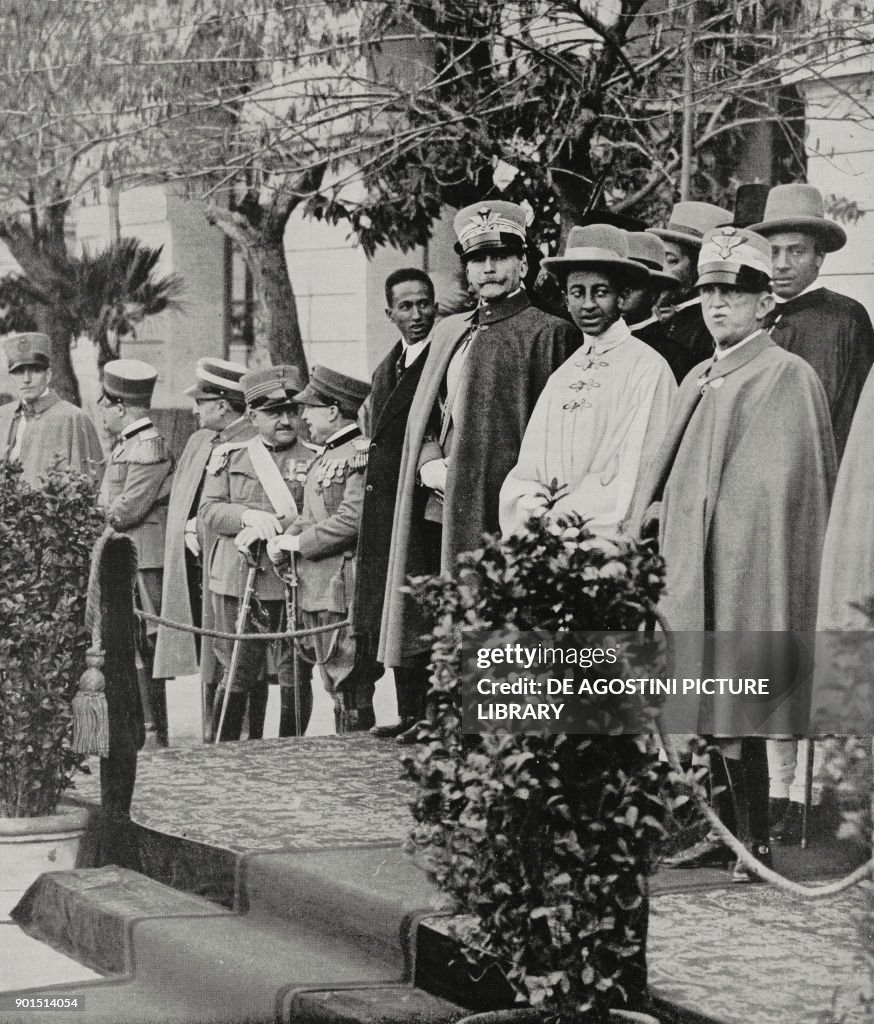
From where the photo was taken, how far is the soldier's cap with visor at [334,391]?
7.49 metres

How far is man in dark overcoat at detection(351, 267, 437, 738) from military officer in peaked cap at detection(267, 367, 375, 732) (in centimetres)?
44

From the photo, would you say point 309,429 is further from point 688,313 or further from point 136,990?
point 136,990

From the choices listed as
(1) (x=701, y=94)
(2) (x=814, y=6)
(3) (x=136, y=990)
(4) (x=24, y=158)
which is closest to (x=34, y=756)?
(3) (x=136, y=990)

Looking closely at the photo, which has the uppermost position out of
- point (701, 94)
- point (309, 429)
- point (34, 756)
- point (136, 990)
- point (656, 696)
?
point (701, 94)

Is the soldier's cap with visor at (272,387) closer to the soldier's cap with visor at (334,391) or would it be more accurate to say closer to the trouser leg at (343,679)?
the soldier's cap with visor at (334,391)

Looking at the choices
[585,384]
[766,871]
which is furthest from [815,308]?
[766,871]

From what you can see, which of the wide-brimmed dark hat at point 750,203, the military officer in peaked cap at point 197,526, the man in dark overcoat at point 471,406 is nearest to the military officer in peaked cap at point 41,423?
the military officer in peaked cap at point 197,526

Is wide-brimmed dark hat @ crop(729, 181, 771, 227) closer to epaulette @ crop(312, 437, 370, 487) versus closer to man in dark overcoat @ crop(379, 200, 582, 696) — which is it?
man in dark overcoat @ crop(379, 200, 582, 696)

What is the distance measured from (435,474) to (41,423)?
2.59 metres

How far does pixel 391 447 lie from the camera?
6.86 metres

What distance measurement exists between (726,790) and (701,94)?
7.31ft

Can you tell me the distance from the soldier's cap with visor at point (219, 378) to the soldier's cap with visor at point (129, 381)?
26 cm

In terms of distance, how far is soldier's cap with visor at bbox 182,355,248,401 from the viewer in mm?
7957

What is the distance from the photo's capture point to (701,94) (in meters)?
5.79
